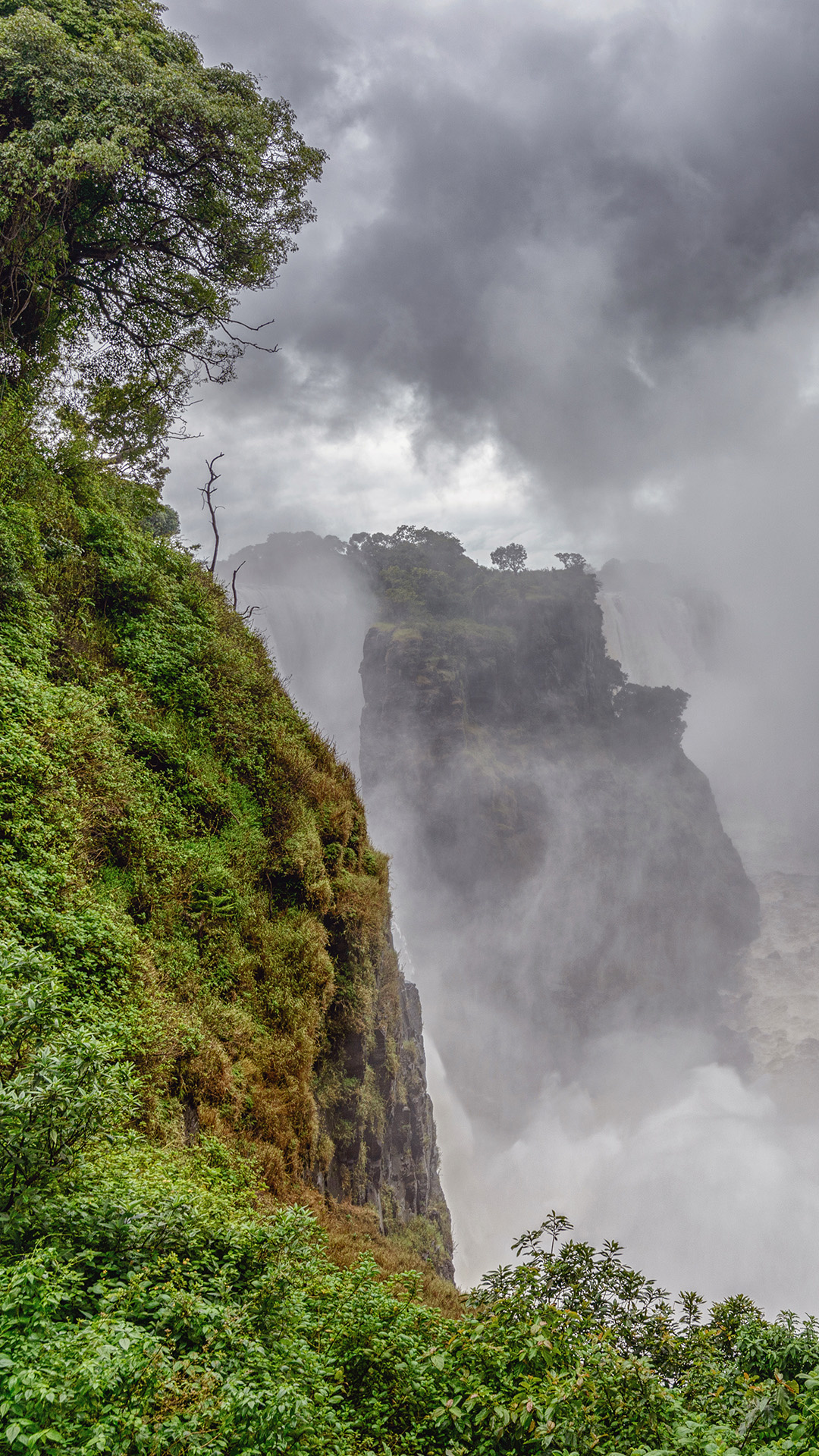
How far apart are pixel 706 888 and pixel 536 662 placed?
28.8 metres

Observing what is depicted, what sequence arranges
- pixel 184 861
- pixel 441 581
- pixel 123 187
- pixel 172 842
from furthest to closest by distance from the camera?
pixel 441 581, pixel 123 187, pixel 172 842, pixel 184 861

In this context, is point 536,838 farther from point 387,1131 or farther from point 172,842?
point 172,842

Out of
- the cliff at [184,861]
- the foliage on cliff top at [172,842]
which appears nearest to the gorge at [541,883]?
the cliff at [184,861]

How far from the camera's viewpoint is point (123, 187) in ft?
36.7

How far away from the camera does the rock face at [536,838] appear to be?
53.7 m

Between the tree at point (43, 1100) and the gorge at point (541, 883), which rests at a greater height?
the gorge at point (541, 883)

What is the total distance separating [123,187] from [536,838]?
184 feet

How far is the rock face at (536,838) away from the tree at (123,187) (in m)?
45.5

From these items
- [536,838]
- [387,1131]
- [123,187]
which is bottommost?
[387,1131]

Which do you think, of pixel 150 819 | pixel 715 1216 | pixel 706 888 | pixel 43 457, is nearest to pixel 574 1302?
pixel 150 819

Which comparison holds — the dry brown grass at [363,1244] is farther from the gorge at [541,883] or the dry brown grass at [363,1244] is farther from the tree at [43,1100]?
the gorge at [541,883]

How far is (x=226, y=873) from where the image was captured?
8.88m

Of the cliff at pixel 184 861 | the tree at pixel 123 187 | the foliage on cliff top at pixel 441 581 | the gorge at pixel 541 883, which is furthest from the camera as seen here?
the foliage on cliff top at pixel 441 581

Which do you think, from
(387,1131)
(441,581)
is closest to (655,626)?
(441,581)
